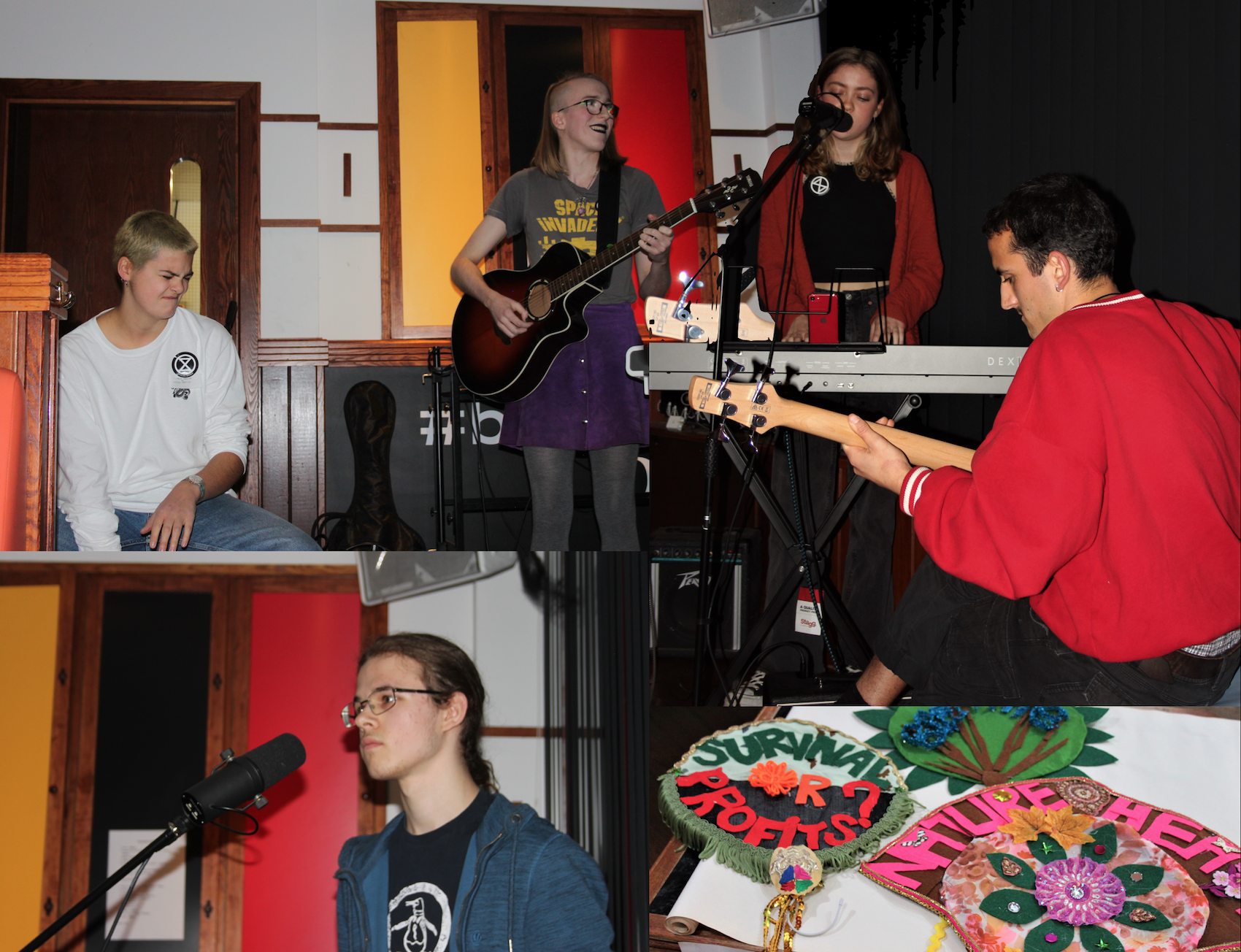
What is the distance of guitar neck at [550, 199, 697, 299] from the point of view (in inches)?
97.9

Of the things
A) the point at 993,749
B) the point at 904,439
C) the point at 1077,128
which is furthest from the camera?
the point at 1077,128

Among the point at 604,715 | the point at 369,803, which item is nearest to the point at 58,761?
the point at 369,803

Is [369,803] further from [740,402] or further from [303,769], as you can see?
[740,402]

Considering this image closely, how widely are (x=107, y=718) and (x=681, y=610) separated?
1.27 meters

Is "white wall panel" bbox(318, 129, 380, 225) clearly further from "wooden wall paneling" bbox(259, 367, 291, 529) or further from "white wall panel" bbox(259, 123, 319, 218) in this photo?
"wooden wall paneling" bbox(259, 367, 291, 529)

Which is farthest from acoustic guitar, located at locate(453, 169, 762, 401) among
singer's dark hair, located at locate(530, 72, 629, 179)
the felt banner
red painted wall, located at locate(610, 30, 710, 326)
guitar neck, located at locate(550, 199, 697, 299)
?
the felt banner

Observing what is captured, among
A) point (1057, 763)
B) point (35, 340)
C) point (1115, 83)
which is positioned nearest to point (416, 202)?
point (35, 340)

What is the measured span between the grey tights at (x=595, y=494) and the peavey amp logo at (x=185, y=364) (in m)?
0.90

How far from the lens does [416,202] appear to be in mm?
3648

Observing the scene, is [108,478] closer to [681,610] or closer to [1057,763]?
[681,610]

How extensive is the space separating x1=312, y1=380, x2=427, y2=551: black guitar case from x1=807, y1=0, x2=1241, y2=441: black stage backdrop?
192cm

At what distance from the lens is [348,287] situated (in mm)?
3625

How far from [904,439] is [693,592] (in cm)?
81

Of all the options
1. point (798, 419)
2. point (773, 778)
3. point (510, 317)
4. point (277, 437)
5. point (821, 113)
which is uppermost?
point (821, 113)
